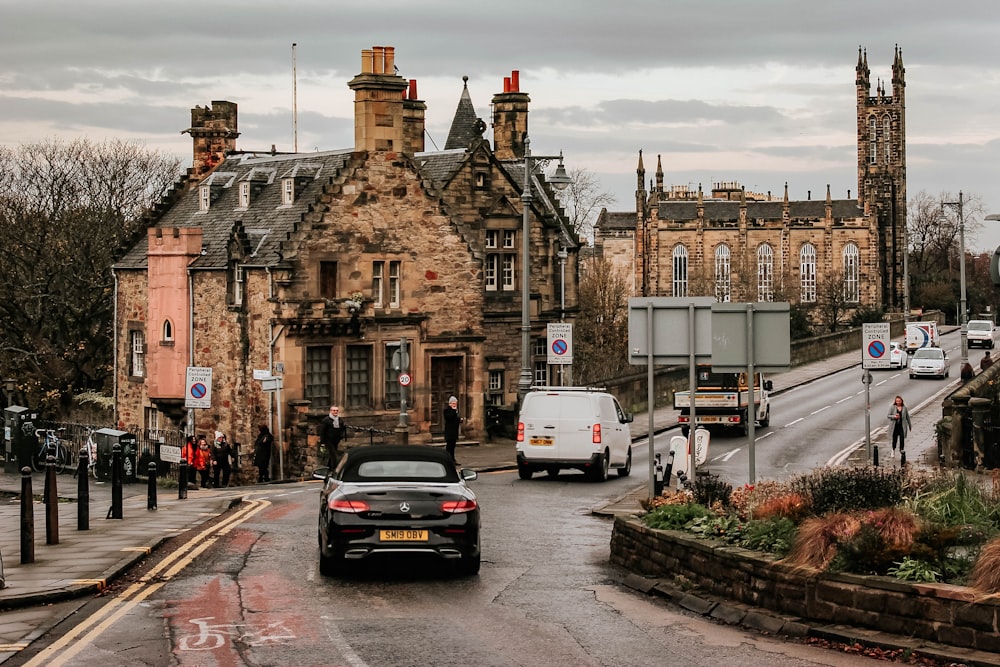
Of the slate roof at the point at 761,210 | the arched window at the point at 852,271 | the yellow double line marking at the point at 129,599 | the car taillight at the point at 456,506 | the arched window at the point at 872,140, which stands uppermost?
the arched window at the point at 872,140

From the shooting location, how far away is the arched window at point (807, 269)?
5674 inches

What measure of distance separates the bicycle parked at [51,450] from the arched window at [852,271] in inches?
4362

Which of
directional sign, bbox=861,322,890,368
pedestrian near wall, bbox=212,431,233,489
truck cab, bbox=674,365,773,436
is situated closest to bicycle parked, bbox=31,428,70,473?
pedestrian near wall, bbox=212,431,233,489

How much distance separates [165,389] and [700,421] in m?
16.7

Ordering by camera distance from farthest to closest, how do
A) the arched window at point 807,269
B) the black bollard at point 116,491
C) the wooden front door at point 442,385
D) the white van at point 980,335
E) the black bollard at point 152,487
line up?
the arched window at point 807,269
the white van at point 980,335
the wooden front door at point 442,385
the black bollard at point 152,487
the black bollard at point 116,491

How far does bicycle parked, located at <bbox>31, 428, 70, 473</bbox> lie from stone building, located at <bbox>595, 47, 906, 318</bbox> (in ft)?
336

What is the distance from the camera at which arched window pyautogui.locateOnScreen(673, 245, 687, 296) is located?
480 ft

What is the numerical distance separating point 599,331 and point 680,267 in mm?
71299

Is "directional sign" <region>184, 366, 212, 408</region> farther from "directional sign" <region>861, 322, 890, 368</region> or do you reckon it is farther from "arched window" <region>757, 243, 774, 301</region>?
"arched window" <region>757, 243, 774, 301</region>

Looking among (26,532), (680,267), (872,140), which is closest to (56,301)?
(26,532)

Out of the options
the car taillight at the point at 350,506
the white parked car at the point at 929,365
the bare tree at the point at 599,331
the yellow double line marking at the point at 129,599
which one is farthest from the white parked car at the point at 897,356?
the car taillight at the point at 350,506

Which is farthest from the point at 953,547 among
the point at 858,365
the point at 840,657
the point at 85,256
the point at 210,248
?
the point at 858,365

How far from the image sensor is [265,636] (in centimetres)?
1286

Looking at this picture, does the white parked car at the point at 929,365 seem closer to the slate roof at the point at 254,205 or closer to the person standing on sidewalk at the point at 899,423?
the person standing on sidewalk at the point at 899,423
